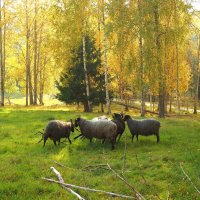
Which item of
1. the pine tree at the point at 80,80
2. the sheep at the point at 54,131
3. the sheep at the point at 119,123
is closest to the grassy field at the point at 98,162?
the sheep at the point at 54,131

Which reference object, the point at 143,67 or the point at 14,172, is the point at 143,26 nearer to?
the point at 143,67

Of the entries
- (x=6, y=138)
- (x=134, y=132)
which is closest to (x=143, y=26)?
(x=134, y=132)

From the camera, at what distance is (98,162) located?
13102 millimetres

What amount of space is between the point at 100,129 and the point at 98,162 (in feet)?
9.27

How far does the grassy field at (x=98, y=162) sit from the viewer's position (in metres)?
9.85

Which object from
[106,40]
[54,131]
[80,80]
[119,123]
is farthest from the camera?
[106,40]

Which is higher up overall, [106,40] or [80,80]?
[106,40]

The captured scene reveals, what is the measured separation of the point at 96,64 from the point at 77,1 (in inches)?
247

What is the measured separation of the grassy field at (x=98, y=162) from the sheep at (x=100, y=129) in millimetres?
524

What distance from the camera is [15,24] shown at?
144ft

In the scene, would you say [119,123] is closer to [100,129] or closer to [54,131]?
[100,129]

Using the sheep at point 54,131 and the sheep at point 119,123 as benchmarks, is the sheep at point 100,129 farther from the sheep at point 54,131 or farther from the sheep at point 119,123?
the sheep at point 119,123

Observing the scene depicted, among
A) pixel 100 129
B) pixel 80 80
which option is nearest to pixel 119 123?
pixel 100 129

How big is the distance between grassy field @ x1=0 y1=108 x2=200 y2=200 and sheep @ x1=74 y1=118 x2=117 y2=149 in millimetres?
524
